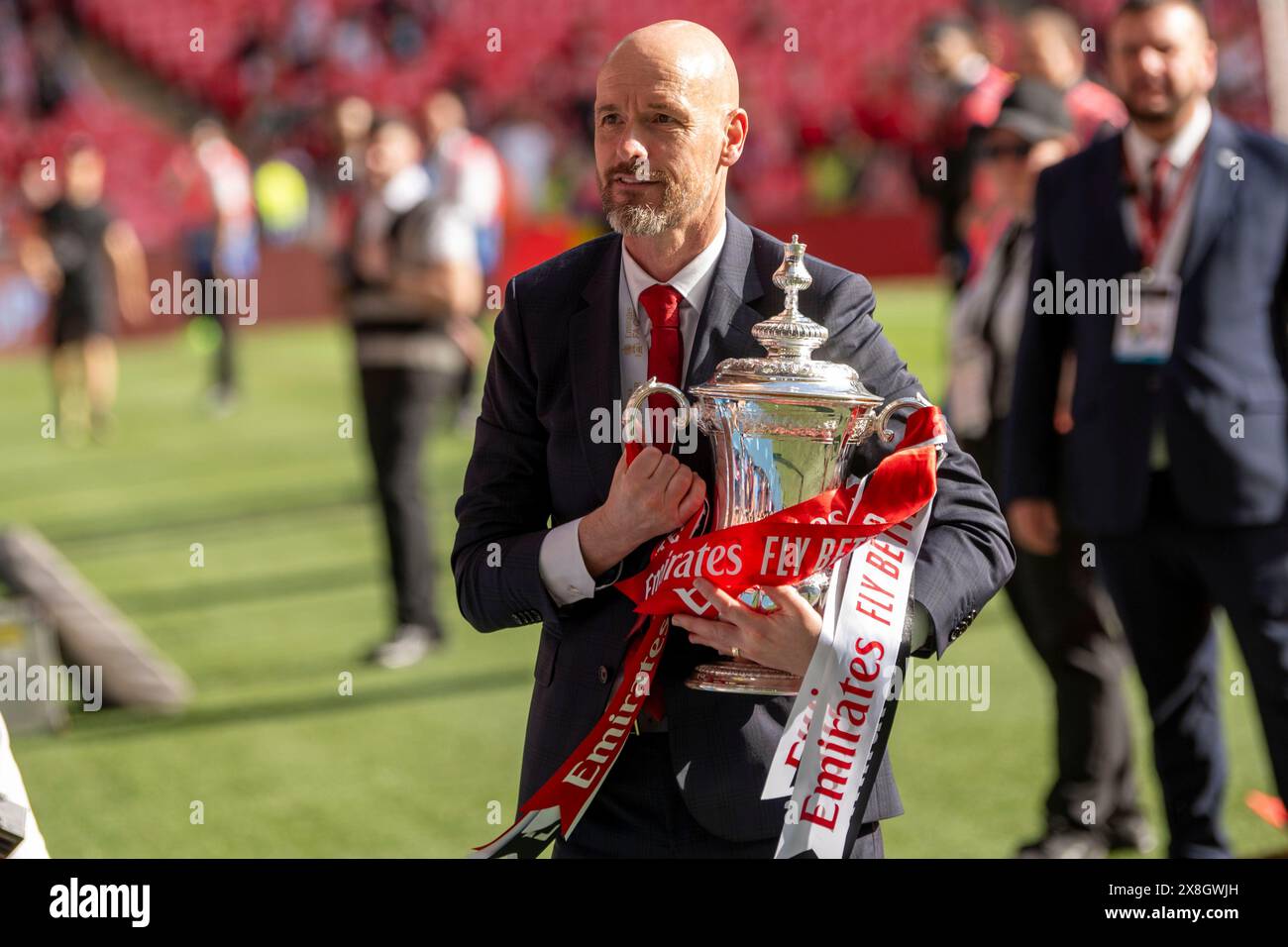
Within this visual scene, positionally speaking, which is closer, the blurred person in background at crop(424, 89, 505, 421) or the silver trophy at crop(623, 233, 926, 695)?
the silver trophy at crop(623, 233, 926, 695)

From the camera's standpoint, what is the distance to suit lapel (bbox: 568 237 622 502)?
7.06ft

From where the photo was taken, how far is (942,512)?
6.92 ft

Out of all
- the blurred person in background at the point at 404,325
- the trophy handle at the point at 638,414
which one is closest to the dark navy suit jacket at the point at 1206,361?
the trophy handle at the point at 638,414

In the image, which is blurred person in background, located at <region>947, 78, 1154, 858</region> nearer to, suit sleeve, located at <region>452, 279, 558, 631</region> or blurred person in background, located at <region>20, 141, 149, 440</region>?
suit sleeve, located at <region>452, 279, 558, 631</region>

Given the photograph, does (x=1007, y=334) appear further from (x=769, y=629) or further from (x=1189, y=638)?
(x=769, y=629)

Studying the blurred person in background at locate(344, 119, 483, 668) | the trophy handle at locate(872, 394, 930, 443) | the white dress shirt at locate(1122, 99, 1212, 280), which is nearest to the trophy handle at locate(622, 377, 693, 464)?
the trophy handle at locate(872, 394, 930, 443)

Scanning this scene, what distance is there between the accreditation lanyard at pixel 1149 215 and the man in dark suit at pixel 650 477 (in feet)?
6.60

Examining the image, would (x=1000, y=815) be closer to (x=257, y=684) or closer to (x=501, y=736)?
(x=501, y=736)

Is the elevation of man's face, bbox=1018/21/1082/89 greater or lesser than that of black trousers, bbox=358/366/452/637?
greater

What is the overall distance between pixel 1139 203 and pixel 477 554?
2.40 meters

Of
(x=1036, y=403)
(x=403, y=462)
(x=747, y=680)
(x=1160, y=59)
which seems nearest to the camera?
(x=747, y=680)

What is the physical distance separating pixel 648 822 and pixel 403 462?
16.0ft

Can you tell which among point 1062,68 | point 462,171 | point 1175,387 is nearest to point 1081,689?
point 1175,387

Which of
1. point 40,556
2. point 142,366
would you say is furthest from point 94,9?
point 40,556
